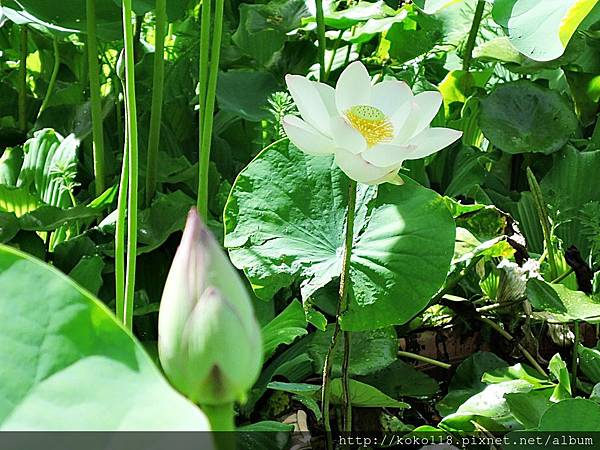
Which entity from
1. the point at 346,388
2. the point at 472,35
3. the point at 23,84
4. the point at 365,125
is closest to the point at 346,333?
the point at 346,388

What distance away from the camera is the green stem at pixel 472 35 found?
101 cm

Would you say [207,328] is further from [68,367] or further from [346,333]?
[346,333]

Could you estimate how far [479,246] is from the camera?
720mm

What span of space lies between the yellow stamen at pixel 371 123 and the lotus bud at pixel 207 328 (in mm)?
357

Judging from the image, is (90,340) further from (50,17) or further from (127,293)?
(50,17)

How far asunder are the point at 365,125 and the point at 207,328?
38 cm

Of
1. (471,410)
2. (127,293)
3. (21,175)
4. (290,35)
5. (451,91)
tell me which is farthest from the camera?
(290,35)

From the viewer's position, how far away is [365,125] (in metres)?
0.59

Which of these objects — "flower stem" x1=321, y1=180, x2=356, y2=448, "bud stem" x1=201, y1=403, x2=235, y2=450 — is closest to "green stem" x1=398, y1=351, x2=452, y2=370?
"flower stem" x1=321, y1=180, x2=356, y2=448

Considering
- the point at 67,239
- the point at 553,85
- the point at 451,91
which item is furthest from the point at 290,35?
the point at 67,239

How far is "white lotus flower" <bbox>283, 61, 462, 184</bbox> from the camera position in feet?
1.81

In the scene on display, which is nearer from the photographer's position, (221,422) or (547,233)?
(221,422)

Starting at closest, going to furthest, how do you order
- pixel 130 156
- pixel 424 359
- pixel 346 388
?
pixel 130 156
pixel 346 388
pixel 424 359

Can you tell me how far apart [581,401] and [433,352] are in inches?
11.0
